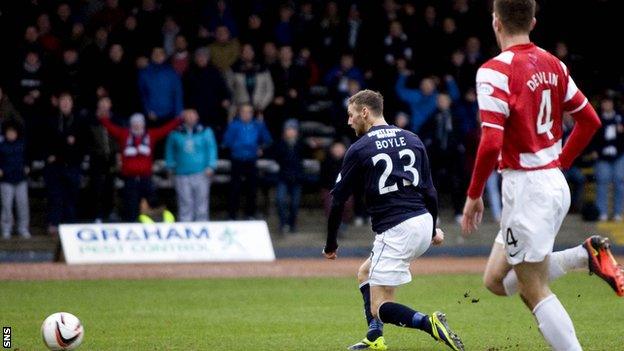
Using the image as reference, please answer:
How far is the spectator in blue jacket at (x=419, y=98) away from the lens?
73.0 ft

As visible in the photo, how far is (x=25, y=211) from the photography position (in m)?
20.8

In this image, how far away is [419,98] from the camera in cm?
2234

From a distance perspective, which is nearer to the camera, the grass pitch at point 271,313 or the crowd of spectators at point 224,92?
the grass pitch at point 271,313

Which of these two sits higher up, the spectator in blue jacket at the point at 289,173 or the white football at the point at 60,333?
the white football at the point at 60,333

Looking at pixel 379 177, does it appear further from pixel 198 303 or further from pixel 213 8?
pixel 213 8

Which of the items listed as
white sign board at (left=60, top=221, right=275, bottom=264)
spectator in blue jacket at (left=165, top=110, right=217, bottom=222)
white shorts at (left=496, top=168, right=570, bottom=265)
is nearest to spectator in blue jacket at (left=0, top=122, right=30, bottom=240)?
spectator in blue jacket at (left=165, top=110, right=217, bottom=222)

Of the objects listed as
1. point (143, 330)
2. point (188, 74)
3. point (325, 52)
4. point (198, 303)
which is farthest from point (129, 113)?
point (143, 330)

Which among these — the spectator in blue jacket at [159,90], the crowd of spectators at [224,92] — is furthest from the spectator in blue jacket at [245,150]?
the spectator in blue jacket at [159,90]

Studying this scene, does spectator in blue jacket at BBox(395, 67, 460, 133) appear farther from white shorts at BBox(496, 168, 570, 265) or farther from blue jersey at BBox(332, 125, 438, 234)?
white shorts at BBox(496, 168, 570, 265)

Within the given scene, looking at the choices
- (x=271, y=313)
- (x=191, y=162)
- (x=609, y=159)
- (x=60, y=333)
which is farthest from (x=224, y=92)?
(x=60, y=333)

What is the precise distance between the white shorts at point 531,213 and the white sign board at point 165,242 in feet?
39.0

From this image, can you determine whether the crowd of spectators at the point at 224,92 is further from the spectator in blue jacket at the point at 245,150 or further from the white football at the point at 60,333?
the white football at the point at 60,333

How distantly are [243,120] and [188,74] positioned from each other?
1509 millimetres

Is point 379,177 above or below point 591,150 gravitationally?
above
